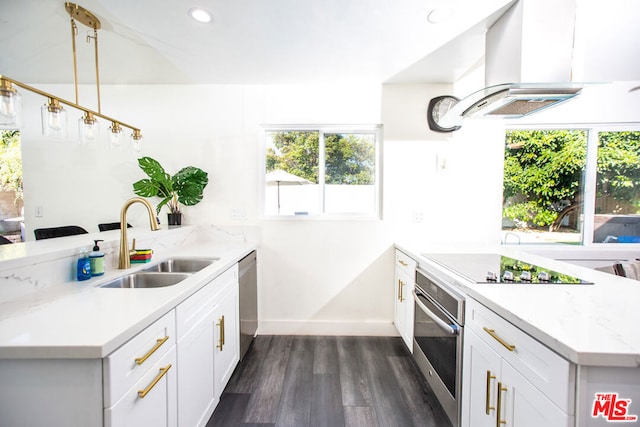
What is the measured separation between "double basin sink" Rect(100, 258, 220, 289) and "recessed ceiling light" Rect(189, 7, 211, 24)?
5.23ft

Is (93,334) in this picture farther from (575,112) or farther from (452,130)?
(575,112)

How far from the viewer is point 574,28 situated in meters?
1.40

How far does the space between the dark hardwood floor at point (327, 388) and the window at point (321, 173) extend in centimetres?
129

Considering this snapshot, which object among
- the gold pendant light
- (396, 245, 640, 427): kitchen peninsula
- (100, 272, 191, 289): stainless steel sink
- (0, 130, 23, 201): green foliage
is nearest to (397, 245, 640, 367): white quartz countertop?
(396, 245, 640, 427): kitchen peninsula

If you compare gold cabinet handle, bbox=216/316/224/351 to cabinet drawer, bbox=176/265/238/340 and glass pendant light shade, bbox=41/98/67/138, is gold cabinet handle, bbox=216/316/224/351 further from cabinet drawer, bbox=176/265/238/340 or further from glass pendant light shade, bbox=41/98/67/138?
glass pendant light shade, bbox=41/98/67/138

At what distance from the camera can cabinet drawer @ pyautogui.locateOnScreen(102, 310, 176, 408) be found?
72cm

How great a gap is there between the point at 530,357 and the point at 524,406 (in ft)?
0.64

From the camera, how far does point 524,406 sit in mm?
885

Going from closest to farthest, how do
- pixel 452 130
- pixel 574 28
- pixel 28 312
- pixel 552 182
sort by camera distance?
pixel 28 312, pixel 574 28, pixel 452 130, pixel 552 182

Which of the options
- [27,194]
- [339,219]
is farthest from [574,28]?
[27,194]

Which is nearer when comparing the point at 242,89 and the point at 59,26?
the point at 59,26

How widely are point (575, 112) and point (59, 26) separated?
458 cm

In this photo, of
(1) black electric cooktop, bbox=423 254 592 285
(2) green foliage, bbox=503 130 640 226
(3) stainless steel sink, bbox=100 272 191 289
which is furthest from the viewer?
(2) green foliage, bbox=503 130 640 226

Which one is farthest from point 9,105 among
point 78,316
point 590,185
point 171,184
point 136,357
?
point 590,185
